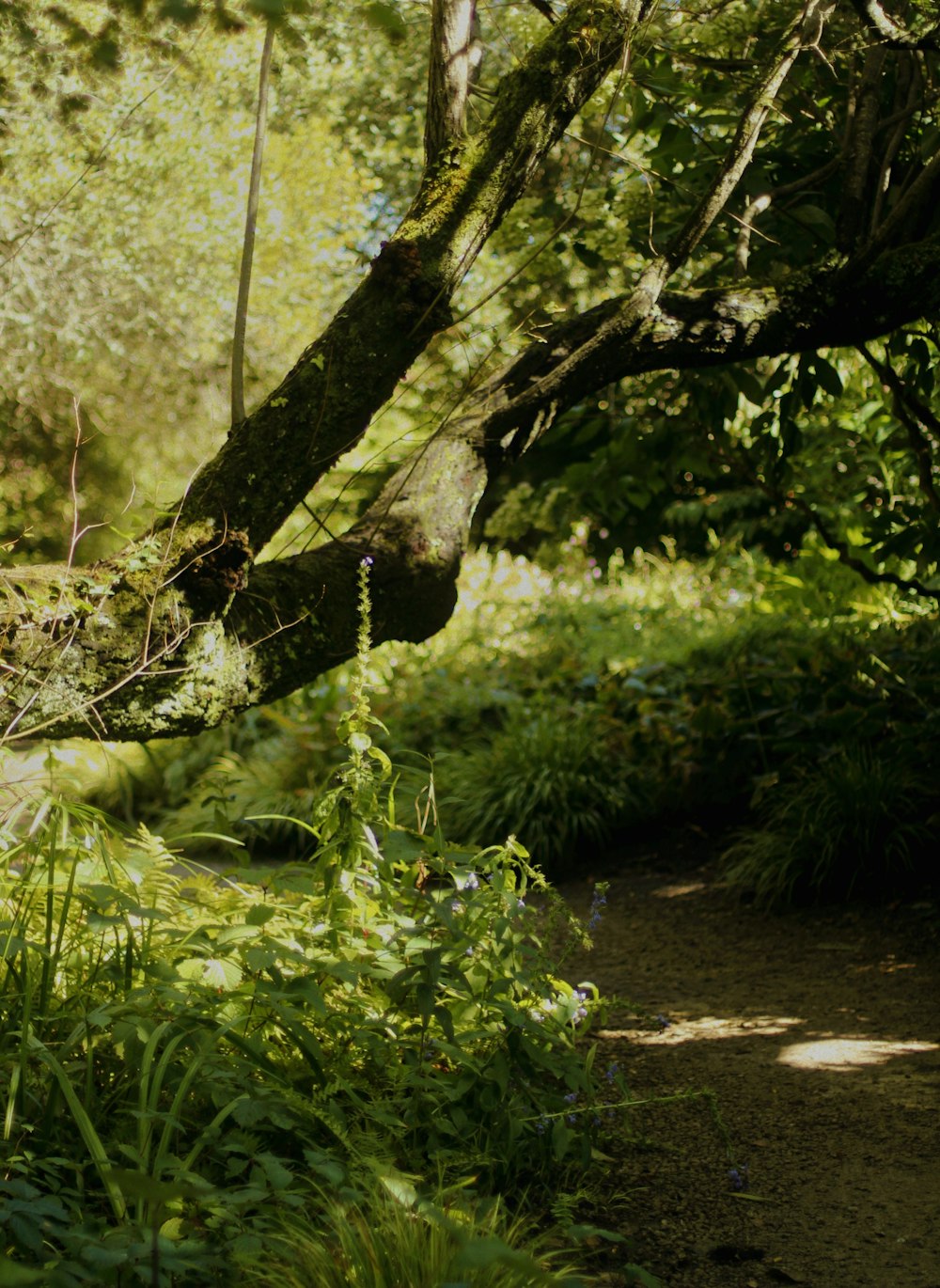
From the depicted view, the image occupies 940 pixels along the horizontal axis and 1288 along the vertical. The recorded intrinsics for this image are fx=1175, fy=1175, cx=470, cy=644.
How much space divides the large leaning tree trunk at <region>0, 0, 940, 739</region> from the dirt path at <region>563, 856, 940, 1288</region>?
4.87 feet

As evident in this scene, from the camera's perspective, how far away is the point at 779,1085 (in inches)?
134

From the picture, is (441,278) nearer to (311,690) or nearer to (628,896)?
(628,896)

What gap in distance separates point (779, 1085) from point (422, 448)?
6.83 feet

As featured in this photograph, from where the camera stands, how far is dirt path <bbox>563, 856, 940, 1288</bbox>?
247cm

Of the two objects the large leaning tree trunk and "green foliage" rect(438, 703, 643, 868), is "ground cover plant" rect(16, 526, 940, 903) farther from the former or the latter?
the large leaning tree trunk

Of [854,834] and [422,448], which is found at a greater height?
[422,448]

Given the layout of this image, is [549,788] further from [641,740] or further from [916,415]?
[916,415]

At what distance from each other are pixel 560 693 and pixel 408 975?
542 cm

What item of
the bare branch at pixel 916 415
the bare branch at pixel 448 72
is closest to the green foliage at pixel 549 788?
the bare branch at pixel 916 415

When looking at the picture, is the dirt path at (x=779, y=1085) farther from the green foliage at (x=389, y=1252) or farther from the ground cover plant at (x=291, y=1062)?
the green foliage at (x=389, y=1252)

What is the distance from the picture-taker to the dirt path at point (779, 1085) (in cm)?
247

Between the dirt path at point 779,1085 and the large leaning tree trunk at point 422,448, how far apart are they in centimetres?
149

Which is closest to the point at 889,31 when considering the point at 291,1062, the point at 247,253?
the point at 247,253

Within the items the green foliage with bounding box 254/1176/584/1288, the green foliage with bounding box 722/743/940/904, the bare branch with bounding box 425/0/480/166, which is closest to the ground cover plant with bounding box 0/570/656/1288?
the green foliage with bounding box 254/1176/584/1288
